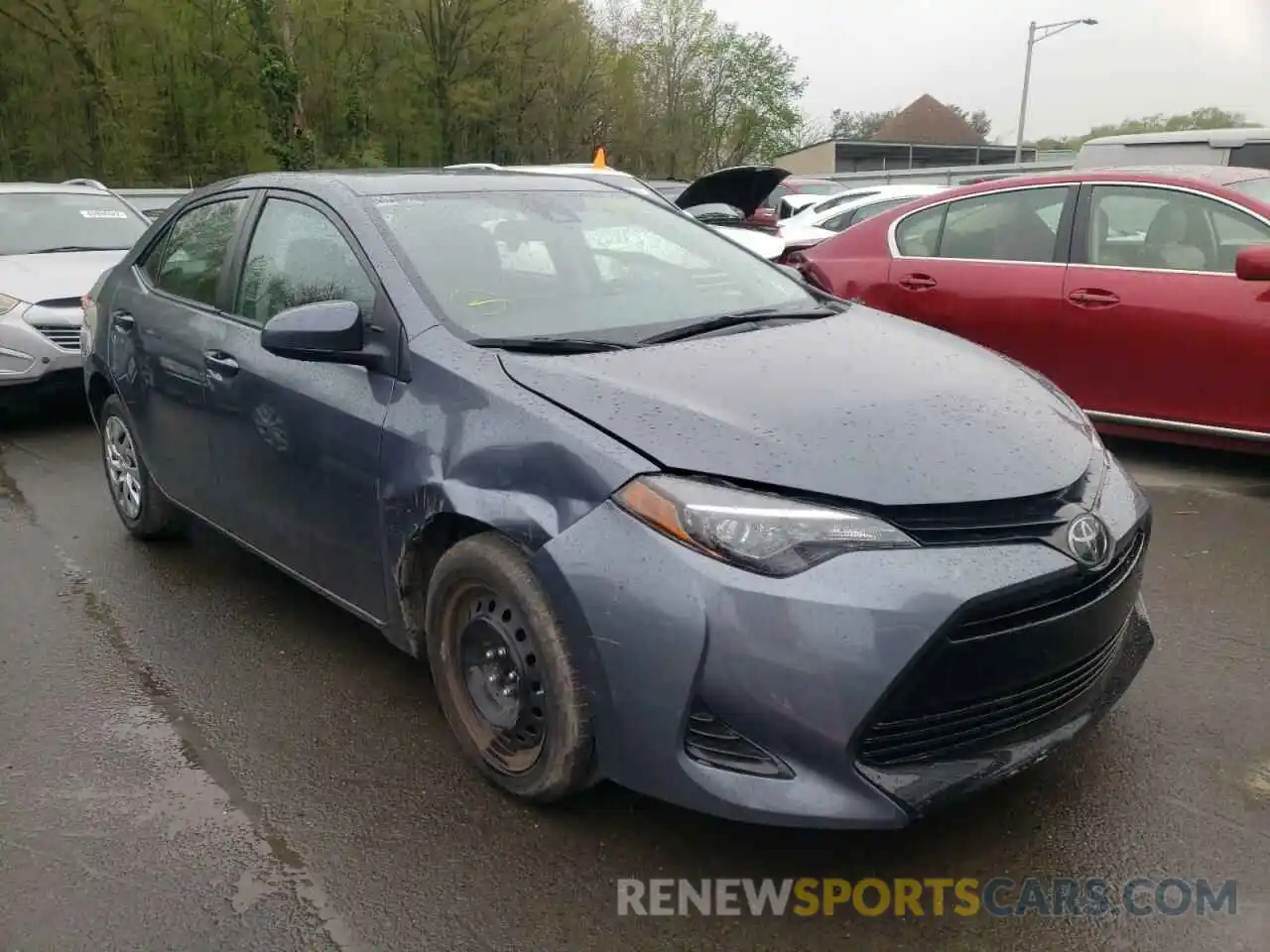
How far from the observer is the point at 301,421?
10.9ft

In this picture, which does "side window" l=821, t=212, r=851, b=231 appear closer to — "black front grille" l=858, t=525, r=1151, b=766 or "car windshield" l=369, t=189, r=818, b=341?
"car windshield" l=369, t=189, r=818, b=341

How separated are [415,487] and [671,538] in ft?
2.82

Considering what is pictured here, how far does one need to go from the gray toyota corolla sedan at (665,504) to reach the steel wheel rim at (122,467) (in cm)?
120

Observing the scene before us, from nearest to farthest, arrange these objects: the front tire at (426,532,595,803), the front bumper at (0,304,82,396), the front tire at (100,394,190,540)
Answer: the front tire at (426,532,595,803) < the front tire at (100,394,190,540) < the front bumper at (0,304,82,396)

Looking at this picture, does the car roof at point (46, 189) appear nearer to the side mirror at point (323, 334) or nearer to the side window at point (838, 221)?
the side mirror at point (323, 334)

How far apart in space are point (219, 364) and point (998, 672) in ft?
9.09

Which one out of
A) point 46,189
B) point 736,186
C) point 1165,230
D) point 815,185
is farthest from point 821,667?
point 815,185

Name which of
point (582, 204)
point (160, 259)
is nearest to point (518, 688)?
point (582, 204)

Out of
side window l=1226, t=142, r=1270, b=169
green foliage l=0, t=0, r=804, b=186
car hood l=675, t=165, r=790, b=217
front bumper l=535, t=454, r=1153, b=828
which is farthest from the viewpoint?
green foliage l=0, t=0, r=804, b=186

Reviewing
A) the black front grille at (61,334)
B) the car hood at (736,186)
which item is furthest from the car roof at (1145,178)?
the black front grille at (61,334)

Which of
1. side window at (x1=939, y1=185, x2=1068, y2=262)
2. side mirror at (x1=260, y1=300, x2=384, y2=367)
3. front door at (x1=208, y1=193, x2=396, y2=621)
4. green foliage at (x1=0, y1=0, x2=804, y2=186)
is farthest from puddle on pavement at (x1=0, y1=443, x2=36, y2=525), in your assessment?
green foliage at (x1=0, y1=0, x2=804, y2=186)

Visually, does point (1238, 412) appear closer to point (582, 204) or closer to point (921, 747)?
point (582, 204)

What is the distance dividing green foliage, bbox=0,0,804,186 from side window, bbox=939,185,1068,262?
29391 millimetres

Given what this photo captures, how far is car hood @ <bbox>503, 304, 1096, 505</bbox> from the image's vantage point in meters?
2.36
